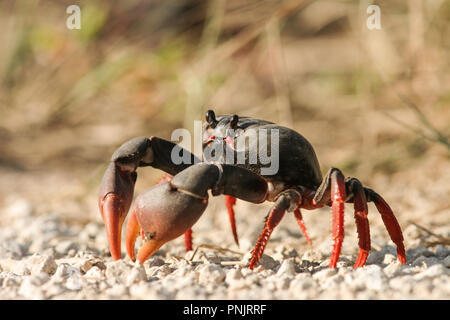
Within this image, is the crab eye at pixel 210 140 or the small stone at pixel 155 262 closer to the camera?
the small stone at pixel 155 262

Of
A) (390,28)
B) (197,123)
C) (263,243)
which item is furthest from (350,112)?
(263,243)

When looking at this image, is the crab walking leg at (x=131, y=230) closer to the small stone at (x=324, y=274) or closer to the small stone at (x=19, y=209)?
the small stone at (x=324, y=274)

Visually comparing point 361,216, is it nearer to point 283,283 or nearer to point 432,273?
point 432,273

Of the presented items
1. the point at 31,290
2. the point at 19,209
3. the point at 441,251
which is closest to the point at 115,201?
the point at 31,290

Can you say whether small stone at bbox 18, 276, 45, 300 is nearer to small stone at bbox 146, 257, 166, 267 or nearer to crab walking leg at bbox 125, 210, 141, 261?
crab walking leg at bbox 125, 210, 141, 261

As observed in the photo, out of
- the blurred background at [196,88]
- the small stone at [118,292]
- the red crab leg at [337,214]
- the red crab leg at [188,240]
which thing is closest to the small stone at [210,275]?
the small stone at [118,292]

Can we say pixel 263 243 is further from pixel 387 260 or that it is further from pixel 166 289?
pixel 387 260

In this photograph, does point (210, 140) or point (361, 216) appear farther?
point (210, 140)
